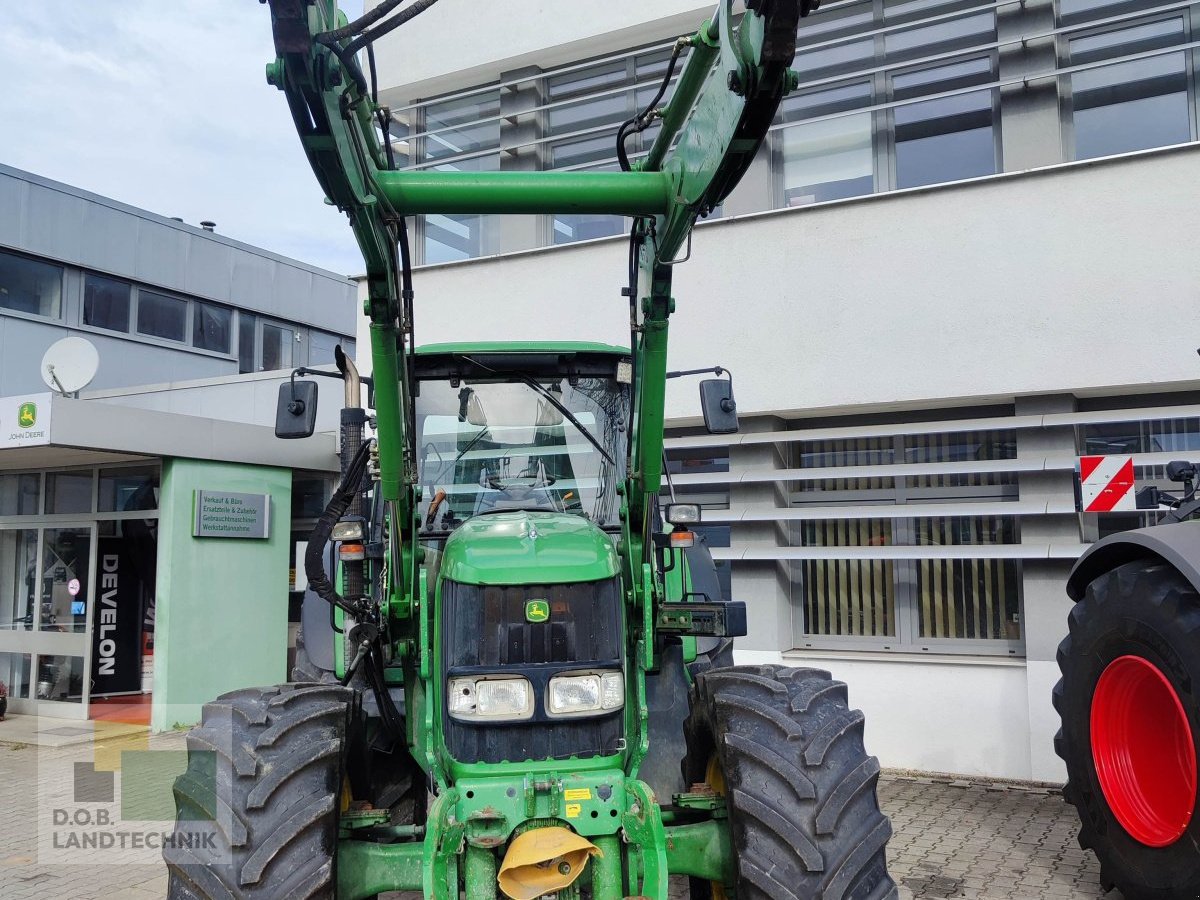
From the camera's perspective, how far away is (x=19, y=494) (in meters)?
12.2

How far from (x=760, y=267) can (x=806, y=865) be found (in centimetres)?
627

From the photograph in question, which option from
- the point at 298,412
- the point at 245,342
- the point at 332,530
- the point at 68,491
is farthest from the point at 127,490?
the point at 245,342

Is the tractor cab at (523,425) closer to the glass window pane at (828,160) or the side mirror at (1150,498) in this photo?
the side mirror at (1150,498)

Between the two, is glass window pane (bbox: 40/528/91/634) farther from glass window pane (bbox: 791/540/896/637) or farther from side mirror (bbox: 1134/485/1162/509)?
side mirror (bbox: 1134/485/1162/509)

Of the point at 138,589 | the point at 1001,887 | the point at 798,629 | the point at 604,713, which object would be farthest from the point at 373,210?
the point at 138,589

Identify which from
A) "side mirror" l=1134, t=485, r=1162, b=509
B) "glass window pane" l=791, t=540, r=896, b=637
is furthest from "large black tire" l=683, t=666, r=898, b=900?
"glass window pane" l=791, t=540, r=896, b=637

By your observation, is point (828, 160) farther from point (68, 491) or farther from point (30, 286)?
point (30, 286)

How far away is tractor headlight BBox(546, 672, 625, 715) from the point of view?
3.56 m

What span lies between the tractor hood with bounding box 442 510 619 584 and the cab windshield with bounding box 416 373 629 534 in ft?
1.90

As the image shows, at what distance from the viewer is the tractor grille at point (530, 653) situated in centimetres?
354

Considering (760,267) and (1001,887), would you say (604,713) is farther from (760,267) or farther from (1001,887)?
(760,267)

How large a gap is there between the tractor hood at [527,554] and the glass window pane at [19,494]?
32.8ft

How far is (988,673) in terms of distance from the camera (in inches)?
307

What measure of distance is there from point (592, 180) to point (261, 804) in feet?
7.39
